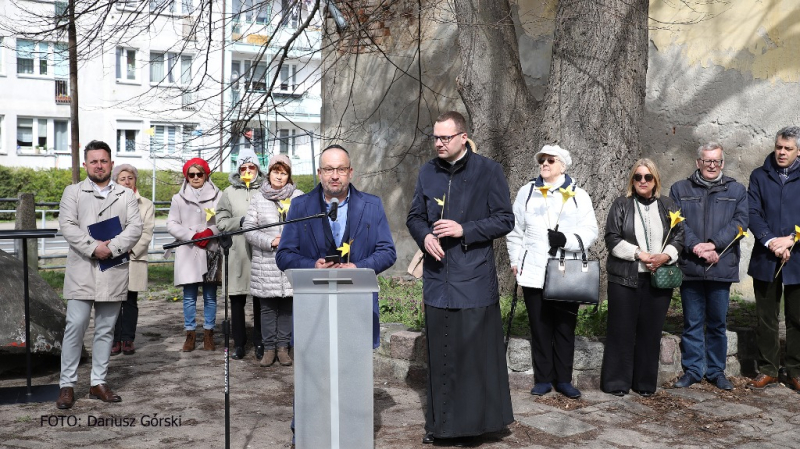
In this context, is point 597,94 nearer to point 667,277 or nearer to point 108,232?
point 667,277

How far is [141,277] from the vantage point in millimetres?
9055

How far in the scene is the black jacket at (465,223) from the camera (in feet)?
18.4

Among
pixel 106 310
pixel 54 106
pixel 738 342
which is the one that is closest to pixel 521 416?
pixel 738 342

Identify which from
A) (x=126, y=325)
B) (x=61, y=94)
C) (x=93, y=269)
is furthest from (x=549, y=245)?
(x=61, y=94)

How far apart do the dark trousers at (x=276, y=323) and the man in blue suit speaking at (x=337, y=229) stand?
2600 millimetres

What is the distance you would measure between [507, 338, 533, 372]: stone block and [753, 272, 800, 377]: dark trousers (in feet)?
6.70

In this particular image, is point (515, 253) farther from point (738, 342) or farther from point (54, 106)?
point (54, 106)

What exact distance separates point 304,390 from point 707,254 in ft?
12.1

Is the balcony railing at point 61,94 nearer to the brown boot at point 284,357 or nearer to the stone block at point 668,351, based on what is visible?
the brown boot at point 284,357

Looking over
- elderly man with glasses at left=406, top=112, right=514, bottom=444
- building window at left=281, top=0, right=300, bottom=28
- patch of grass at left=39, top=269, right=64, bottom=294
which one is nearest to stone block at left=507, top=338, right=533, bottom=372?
elderly man with glasses at left=406, top=112, right=514, bottom=444

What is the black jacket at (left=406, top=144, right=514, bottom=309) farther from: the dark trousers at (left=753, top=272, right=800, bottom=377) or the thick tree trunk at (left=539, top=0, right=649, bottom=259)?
the dark trousers at (left=753, top=272, right=800, bottom=377)

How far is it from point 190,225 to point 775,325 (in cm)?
556

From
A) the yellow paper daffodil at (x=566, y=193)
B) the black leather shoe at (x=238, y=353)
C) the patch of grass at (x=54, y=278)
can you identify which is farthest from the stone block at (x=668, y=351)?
the patch of grass at (x=54, y=278)

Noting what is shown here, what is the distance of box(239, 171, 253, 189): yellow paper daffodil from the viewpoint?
338 inches
